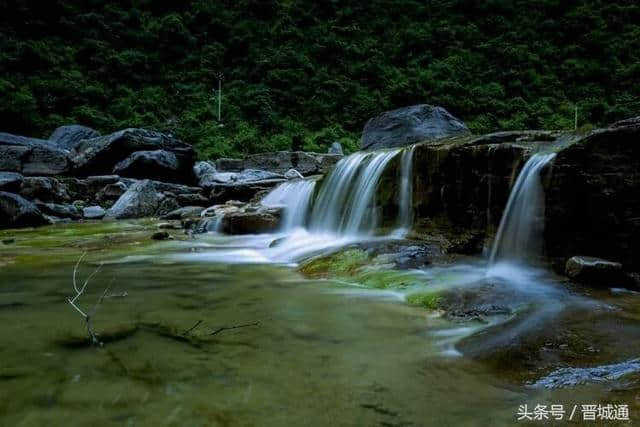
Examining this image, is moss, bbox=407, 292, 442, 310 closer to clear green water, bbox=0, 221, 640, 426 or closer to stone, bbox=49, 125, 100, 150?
clear green water, bbox=0, 221, 640, 426

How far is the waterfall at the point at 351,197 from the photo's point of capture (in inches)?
283

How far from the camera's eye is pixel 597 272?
369cm

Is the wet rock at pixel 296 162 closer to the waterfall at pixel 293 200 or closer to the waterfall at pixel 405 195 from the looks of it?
the waterfall at pixel 293 200

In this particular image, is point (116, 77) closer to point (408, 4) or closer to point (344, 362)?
point (408, 4)

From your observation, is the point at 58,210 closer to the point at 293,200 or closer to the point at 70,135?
the point at 293,200

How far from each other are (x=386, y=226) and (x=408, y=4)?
27.8 m

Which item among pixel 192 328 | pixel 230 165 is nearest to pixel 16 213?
pixel 230 165

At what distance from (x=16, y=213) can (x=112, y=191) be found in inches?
167

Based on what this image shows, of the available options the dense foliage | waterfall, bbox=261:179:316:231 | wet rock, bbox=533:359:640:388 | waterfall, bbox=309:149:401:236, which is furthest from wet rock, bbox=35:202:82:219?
wet rock, bbox=533:359:640:388

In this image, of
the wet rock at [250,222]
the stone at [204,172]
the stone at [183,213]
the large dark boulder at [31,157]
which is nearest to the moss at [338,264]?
the wet rock at [250,222]

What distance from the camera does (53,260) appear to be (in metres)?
5.36

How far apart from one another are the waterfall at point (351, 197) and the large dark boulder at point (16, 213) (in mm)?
6407

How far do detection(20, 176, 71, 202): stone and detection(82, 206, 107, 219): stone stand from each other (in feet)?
5.09

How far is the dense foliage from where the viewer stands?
70.7 feet
